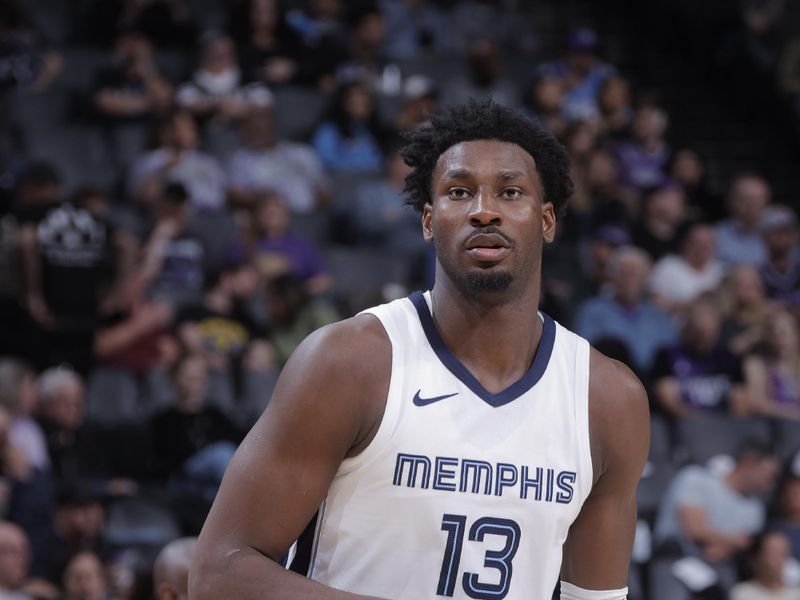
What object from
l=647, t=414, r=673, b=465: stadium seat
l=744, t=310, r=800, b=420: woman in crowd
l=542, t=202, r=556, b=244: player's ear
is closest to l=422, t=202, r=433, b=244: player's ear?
l=542, t=202, r=556, b=244: player's ear

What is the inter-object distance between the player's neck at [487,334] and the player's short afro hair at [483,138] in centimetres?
25

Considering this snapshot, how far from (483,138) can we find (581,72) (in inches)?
344

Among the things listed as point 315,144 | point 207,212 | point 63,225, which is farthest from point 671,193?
point 63,225

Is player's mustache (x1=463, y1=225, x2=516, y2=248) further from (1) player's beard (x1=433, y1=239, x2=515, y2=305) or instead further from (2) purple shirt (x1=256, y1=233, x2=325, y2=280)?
→ (2) purple shirt (x1=256, y1=233, x2=325, y2=280)

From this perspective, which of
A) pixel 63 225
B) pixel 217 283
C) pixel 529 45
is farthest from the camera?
pixel 529 45

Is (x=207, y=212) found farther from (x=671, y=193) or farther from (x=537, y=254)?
(x=537, y=254)

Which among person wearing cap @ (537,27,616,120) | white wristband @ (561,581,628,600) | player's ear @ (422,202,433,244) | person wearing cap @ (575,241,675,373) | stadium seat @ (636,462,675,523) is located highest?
person wearing cap @ (537,27,616,120)

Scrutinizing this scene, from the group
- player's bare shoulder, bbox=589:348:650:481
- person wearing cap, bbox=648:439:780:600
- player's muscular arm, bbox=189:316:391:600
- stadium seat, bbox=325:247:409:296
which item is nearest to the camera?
player's muscular arm, bbox=189:316:391:600

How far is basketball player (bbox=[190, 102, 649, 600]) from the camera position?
8.84 ft

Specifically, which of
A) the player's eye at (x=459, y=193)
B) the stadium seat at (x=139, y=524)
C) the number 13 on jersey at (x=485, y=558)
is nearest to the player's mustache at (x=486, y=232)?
the player's eye at (x=459, y=193)

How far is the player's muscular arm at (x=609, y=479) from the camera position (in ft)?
9.94

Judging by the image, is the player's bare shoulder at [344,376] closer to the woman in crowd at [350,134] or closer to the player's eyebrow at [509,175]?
the player's eyebrow at [509,175]

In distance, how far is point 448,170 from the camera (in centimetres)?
301

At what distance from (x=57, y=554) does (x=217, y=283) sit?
2.48 metres
